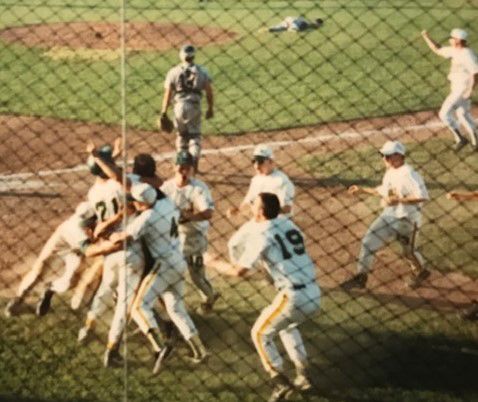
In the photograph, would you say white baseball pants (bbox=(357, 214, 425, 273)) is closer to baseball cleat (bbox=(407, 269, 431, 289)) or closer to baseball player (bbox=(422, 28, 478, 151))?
baseball cleat (bbox=(407, 269, 431, 289))

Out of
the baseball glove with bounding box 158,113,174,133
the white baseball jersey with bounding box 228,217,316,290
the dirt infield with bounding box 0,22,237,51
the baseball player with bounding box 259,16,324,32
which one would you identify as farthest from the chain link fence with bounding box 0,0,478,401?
the baseball player with bounding box 259,16,324,32

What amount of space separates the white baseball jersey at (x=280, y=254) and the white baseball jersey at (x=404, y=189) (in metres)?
1.91

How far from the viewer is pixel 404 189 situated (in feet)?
25.6

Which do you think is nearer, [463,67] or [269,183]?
[269,183]

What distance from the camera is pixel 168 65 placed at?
17.6 metres

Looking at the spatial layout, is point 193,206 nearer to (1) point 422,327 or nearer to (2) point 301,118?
(1) point 422,327

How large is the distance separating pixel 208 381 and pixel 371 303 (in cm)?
192

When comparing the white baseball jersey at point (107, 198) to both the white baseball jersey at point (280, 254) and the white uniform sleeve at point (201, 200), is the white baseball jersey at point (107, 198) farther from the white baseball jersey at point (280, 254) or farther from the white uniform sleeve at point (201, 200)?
the white baseball jersey at point (280, 254)

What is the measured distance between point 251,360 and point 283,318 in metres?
0.85

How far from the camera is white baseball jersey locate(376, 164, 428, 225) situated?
7.75 m

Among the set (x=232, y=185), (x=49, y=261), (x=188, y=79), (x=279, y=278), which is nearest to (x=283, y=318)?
(x=279, y=278)

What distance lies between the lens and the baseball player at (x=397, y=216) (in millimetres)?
7781

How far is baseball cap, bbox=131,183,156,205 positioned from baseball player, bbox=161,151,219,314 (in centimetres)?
98

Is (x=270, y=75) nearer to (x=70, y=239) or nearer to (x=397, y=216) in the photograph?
(x=397, y=216)
